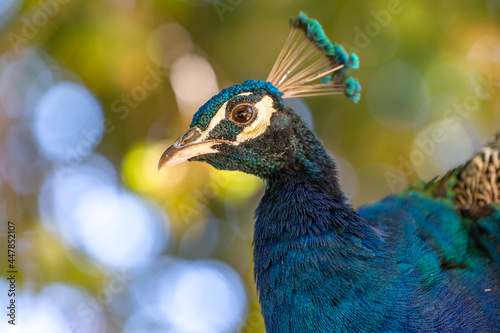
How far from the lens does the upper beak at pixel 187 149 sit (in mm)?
1782

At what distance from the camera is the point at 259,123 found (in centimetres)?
183

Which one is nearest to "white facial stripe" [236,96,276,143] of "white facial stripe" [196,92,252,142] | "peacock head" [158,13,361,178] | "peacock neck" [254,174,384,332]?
"peacock head" [158,13,361,178]

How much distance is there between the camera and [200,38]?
151 inches

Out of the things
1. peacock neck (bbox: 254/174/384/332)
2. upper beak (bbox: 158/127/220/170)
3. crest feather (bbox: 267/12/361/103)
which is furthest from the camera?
crest feather (bbox: 267/12/361/103)

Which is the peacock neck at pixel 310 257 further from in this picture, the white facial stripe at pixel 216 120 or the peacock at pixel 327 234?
the white facial stripe at pixel 216 120

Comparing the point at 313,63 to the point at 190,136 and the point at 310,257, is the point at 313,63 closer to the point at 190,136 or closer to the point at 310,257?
the point at 190,136

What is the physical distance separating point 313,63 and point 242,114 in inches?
21.0

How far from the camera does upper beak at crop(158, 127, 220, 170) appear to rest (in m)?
1.78

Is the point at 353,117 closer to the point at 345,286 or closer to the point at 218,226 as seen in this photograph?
the point at 218,226

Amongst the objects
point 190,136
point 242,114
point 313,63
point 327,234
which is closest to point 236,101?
point 242,114

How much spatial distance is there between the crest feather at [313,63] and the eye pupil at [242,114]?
31cm

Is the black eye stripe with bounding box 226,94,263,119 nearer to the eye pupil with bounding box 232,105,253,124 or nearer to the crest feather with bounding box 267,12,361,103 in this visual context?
the eye pupil with bounding box 232,105,253,124

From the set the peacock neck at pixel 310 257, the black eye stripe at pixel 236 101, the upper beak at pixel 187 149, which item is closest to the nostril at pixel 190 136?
the upper beak at pixel 187 149

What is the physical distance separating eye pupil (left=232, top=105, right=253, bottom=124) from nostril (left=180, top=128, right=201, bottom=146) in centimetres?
17
